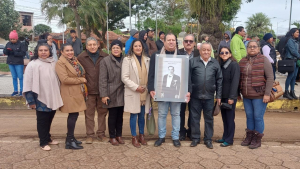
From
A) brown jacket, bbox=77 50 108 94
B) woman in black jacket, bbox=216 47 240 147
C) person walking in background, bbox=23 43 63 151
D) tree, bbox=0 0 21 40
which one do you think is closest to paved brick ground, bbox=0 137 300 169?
woman in black jacket, bbox=216 47 240 147

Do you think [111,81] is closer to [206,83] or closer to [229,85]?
[206,83]

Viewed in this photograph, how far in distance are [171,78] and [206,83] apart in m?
0.60

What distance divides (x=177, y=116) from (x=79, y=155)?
1.72 meters

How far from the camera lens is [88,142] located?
15.0ft

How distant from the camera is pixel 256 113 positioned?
437 cm

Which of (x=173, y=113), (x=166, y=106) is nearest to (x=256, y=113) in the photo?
(x=173, y=113)

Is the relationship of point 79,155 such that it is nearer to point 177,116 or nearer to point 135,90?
point 135,90

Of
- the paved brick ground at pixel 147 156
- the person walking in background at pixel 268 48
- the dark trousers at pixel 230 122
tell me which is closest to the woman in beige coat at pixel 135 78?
the paved brick ground at pixel 147 156

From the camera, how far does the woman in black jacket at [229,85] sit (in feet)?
14.1

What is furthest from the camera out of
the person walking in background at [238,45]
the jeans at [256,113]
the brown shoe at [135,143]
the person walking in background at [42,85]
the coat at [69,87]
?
the person walking in background at [238,45]

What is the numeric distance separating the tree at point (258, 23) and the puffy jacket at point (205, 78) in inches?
2244

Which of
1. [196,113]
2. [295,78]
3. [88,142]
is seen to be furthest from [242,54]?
[88,142]

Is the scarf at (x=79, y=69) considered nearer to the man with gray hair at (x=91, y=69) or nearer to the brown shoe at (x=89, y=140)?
the man with gray hair at (x=91, y=69)

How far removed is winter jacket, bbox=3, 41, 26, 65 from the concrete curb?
3.39 feet
